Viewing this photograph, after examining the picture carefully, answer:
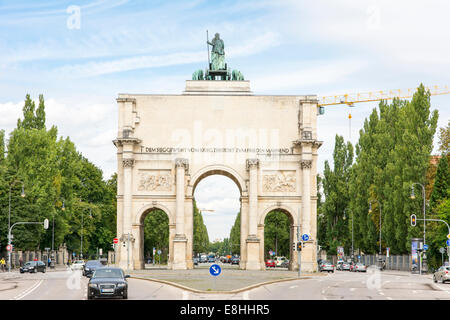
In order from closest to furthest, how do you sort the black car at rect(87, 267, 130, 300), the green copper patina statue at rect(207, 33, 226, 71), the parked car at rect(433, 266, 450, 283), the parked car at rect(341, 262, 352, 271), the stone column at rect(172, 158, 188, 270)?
the black car at rect(87, 267, 130, 300) < the parked car at rect(433, 266, 450, 283) < the stone column at rect(172, 158, 188, 270) < the green copper patina statue at rect(207, 33, 226, 71) < the parked car at rect(341, 262, 352, 271)

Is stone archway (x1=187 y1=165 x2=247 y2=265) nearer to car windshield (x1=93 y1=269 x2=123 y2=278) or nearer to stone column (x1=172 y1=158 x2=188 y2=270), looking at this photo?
stone column (x1=172 y1=158 x2=188 y2=270)

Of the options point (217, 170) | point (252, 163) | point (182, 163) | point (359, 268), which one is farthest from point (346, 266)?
Answer: point (182, 163)

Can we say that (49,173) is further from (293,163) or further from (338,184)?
(338,184)

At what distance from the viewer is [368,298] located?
1332 inches

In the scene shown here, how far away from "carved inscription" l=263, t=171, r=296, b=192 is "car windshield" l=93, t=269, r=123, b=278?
4149cm

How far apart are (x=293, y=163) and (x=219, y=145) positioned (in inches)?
293

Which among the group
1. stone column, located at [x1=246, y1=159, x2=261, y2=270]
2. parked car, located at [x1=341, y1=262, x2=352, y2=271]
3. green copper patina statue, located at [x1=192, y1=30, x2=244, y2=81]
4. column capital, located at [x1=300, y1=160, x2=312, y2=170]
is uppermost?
green copper patina statue, located at [x1=192, y1=30, x2=244, y2=81]

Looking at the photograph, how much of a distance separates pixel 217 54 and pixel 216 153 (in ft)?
37.0

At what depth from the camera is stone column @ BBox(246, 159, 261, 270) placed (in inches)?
2844

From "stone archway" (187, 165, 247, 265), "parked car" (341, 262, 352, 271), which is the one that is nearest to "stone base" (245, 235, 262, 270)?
"stone archway" (187, 165, 247, 265)

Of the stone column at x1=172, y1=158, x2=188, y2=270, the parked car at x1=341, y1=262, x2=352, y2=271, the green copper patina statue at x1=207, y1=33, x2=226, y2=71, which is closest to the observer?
the stone column at x1=172, y1=158, x2=188, y2=270

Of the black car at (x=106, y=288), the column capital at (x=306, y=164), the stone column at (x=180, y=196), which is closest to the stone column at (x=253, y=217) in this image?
the column capital at (x=306, y=164)

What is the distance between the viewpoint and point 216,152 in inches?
2963

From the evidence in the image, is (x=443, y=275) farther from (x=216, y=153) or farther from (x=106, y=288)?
(x=106, y=288)
